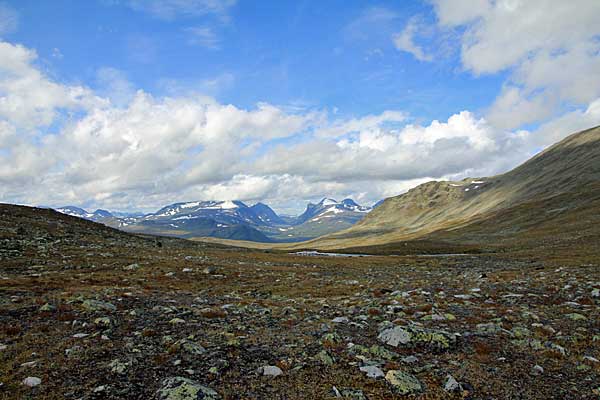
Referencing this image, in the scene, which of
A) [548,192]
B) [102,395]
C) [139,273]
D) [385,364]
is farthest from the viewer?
[548,192]

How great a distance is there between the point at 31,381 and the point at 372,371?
816 cm

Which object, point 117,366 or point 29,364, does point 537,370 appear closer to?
point 117,366

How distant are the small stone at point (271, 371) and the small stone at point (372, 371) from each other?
2.26 metres

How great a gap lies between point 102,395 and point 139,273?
20807 millimetres

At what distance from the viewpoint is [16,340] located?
10242 millimetres

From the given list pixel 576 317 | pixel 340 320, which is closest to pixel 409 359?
pixel 340 320

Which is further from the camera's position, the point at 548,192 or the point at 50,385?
the point at 548,192

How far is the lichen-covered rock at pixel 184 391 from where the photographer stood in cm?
746

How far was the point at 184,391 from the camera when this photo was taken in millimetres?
7551

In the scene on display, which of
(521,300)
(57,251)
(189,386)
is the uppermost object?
(57,251)

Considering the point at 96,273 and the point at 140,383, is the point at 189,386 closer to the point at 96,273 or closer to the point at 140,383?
the point at 140,383

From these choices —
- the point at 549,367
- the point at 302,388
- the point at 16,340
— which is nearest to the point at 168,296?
the point at 16,340

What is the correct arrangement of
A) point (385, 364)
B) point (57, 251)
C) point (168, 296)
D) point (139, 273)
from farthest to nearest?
point (57, 251) → point (139, 273) → point (168, 296) → point (385, 364)

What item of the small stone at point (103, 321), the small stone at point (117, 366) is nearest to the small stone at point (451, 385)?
the small stone at point (117, 366)
